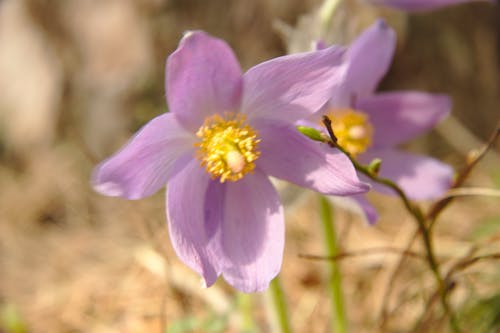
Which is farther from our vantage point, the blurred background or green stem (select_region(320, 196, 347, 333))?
the blurred background

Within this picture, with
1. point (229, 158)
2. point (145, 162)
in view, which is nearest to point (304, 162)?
point (229, 158)

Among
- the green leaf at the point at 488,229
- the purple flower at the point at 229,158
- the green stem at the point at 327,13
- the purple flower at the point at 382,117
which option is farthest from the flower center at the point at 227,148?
the green leaf at the point at 488,229

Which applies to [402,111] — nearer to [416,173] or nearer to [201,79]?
[416,173]

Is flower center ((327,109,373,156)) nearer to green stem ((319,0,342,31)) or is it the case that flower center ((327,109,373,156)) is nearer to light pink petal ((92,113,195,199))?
green stem ((319,0,342,31))

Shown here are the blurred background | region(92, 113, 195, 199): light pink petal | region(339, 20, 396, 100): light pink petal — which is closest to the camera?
region(92, 113, 195, 199): light pink petal

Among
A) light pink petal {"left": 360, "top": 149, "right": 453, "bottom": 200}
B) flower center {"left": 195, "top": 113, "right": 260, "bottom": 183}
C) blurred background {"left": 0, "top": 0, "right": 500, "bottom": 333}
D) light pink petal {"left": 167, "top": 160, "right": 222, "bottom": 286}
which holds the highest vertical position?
flower center {"left": 195, "top": 113, "right": 260, "bottom": 183}

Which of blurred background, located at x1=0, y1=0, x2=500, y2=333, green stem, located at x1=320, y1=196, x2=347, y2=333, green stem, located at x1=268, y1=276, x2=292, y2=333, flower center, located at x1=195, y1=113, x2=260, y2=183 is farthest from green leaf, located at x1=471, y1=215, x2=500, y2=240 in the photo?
flower center, located at x1=195, y1=113, x2=260, y2=183
